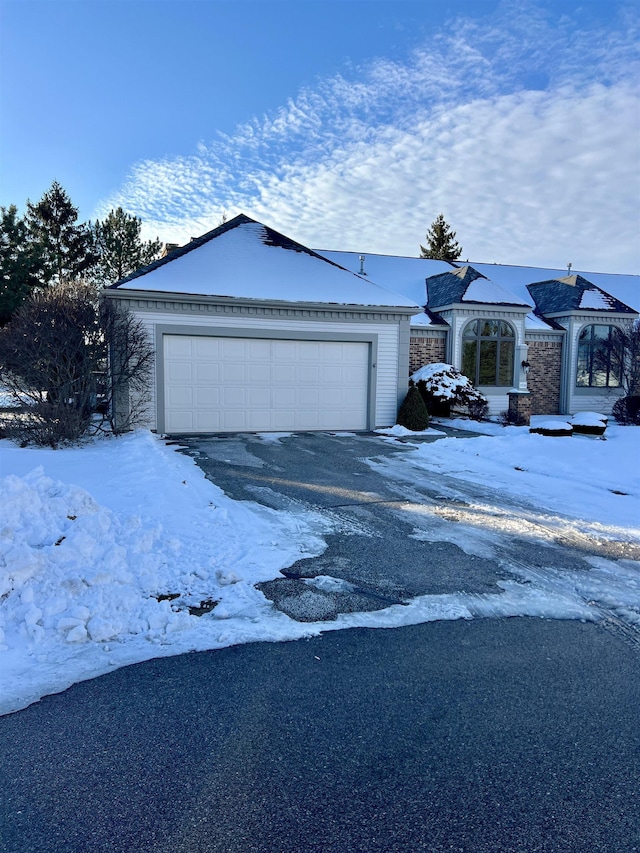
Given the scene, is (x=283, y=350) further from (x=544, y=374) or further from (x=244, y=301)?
(x=544, y=374)

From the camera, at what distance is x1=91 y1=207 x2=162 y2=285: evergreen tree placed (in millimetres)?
30609

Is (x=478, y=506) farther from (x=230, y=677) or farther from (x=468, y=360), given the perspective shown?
(x=468, y=360)

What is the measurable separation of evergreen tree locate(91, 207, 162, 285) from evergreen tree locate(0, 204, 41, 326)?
16.2 feet

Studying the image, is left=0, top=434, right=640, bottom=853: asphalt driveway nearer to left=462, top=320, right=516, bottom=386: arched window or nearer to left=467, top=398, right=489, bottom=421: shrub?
left=467, top=398, right=489, bottom=421: shrub

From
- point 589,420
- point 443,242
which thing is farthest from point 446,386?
point 443,242

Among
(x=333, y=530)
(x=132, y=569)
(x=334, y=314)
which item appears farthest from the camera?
(x=334, y=314)

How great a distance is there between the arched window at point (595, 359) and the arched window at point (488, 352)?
3.29 m

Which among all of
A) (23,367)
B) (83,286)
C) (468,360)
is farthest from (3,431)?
(468,360)

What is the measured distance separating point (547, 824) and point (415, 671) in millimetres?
1142

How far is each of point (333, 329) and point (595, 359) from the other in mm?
11779

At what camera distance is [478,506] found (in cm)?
705

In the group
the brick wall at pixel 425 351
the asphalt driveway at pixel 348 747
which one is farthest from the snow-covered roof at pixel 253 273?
the asphalt driveway at pixel 348 747

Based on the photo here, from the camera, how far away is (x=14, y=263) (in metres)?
23.1

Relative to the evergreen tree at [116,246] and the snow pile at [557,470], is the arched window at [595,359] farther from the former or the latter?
the evergreen tree at [116,246]
